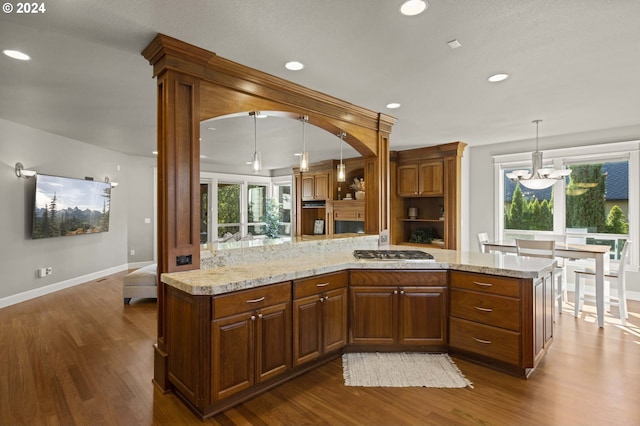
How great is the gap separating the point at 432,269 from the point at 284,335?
143cm

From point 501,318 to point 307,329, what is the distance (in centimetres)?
156

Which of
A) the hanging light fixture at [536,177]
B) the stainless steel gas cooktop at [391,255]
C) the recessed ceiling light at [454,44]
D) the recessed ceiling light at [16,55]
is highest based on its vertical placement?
the recessed ceiling light at [16,55]

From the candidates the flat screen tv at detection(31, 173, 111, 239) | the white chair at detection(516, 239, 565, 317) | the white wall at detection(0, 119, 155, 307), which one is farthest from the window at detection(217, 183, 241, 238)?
the white chair at detection(516, 239, 565, 317)

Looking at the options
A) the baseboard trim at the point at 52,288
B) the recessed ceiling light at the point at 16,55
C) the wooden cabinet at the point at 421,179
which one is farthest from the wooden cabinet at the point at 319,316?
the baseboard trim at the point at 52,288

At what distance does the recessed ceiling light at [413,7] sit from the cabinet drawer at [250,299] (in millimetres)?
1957

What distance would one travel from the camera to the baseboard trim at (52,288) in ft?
15.4

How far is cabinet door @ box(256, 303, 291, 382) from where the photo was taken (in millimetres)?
2354

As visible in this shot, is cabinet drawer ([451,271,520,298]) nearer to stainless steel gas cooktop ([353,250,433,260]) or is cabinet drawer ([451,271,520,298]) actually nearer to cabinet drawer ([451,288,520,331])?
cabinet drawer ([451,288,520,331])

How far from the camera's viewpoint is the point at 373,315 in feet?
9.91

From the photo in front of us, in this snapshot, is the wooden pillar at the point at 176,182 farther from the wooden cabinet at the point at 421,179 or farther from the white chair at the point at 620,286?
the wooden cabinet at the point at 421,179

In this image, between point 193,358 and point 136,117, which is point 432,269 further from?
point 136,117

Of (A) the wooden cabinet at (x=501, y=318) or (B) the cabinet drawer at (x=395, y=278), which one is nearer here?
(A) the wooden cabinet at (x=501, y=318)

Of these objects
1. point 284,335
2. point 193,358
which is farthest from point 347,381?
point 193,358

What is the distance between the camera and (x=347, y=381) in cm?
261
